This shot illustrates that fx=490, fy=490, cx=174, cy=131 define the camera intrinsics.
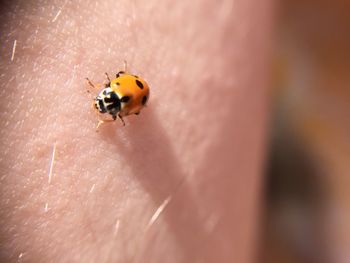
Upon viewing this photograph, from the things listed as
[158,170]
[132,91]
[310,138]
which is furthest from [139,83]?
[310,138]

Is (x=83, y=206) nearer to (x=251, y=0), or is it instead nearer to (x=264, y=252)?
(x=251, y=0)

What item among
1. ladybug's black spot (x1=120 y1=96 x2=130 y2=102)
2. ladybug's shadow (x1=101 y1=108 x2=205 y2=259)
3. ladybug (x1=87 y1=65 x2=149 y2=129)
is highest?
ladybug (x1=87 y1=65 x2=149 y2=129)

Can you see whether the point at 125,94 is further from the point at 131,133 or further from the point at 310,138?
the point at 310,138

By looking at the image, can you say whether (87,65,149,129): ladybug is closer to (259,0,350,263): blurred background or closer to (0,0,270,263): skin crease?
(0,0,270,263): skin crease

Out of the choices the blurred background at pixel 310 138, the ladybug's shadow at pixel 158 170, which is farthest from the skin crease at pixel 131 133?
the blurred background at pixel 310 138

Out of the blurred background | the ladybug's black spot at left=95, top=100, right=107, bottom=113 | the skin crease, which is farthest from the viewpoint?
the blurred background

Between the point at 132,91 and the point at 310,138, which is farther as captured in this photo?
the point at 310,138

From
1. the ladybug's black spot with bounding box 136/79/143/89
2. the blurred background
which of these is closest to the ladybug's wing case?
the ladybug's black spot with bounding box 136/79/143/89
